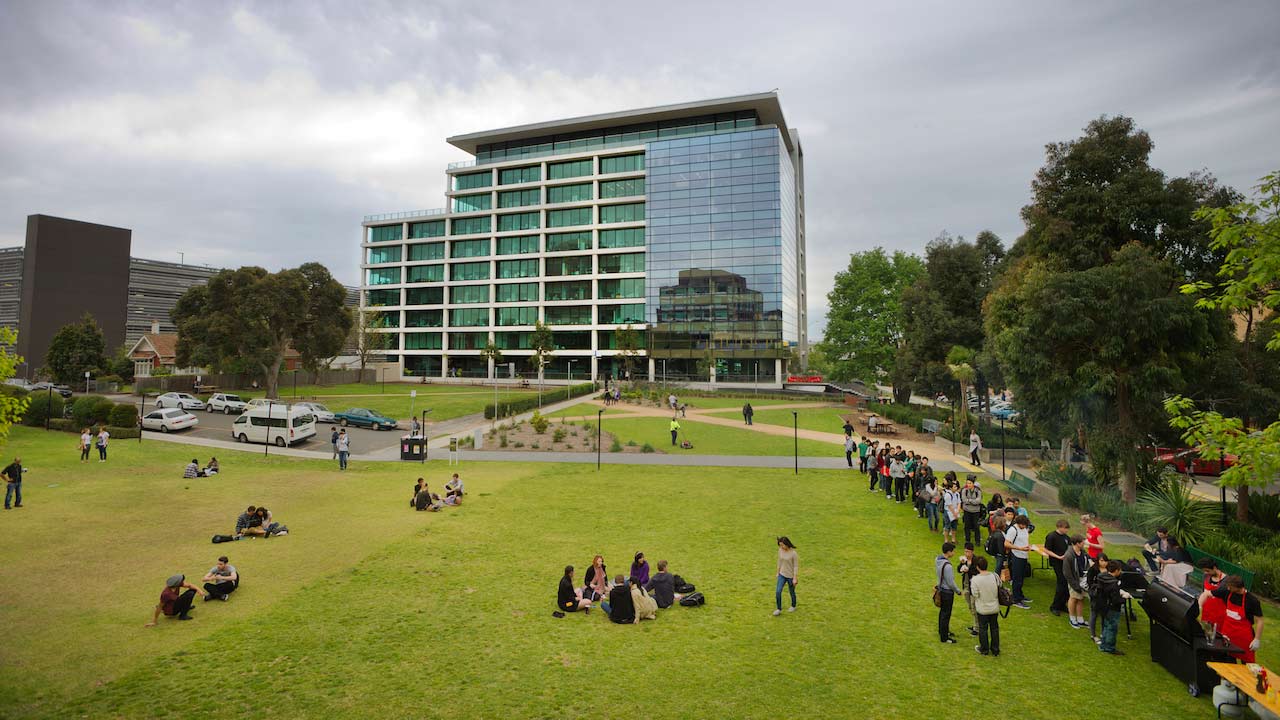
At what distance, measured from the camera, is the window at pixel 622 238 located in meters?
81.5

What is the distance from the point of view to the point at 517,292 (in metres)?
86.1

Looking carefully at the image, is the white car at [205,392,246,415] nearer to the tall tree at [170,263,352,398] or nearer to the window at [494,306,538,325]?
the tall tree at [170,263,352,398]

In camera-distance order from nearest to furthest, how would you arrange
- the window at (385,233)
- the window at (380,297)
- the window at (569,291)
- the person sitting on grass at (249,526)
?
1. the person sitting on grass at (249,526)
2. the window at (569,291)
3. the window at (380,297)
4. the window at (385,233)

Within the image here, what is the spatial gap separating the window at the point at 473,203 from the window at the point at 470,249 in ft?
16.5

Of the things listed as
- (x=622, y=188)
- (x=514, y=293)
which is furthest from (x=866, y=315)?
(x=514, y=293)

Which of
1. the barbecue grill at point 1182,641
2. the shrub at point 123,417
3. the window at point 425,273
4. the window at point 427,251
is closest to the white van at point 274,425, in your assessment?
the shrub at point 123,417

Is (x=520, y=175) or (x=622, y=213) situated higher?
(x=520, y=175)

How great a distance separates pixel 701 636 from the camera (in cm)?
985

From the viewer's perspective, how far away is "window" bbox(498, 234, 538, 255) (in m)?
86.3

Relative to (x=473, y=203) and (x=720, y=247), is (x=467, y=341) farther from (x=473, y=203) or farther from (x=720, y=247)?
(x=720, y=247)

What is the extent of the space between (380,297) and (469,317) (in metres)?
17.0

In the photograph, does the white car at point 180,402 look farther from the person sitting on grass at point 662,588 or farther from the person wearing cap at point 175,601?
the person sitting on grass at point 662,588

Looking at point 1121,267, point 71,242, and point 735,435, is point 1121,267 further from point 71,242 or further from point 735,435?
point 71,242

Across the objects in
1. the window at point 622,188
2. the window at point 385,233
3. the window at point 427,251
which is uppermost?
the window at point 622,188
